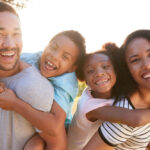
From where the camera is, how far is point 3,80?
255 cm

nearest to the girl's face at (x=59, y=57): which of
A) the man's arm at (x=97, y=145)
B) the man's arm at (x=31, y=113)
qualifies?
the man's arm at (x=31, y=113)

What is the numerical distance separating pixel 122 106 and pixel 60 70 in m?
0.85

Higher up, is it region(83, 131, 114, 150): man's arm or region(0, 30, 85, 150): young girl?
region(0, 30, 85, 150): young girl

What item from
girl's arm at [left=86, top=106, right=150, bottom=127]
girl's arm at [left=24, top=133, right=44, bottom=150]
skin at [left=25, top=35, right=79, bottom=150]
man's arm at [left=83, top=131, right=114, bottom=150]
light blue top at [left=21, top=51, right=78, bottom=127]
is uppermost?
skin at [left=25, top=35, right=79, bottom=150]

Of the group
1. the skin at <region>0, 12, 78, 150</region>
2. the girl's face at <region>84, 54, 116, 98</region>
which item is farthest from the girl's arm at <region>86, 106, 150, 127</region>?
the skin at <region>0, 12, 78, 150</region>

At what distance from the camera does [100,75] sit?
9.82 feet

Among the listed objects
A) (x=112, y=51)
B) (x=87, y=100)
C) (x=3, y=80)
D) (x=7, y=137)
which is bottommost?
(x=7, y=137)

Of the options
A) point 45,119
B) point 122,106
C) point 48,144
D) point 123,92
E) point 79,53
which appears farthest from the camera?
point 79,53

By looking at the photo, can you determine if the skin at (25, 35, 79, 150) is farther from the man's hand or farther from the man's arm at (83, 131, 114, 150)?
the man's arm at (83, 131, 114, 150)

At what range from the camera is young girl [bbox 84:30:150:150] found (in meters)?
2.62

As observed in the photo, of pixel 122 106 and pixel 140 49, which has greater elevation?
pixel 140 49

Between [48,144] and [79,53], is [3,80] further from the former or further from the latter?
[79,53]

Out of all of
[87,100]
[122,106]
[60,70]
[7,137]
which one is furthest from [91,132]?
[7,137]

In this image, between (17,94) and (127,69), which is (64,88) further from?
(127,69)
